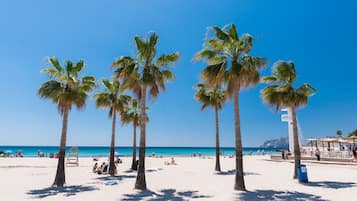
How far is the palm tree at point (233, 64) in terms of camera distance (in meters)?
11.8

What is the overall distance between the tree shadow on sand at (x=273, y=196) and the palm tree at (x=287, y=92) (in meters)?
4.59

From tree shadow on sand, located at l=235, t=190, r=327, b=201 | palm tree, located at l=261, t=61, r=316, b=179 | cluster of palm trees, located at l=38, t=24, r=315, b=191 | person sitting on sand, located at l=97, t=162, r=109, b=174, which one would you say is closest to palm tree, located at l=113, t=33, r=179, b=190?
cluster of palm trees, located at l=38, t=24, r=315, b=191

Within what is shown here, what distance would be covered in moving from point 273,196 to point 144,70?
8645 millimetres

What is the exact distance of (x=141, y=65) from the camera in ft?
→ 43.0

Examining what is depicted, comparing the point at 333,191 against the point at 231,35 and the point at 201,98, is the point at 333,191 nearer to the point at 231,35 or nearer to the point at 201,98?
the point at 231,35

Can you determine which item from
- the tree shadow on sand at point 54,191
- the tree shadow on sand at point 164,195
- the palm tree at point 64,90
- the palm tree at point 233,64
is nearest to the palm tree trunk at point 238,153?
the palm tree at point 233,64

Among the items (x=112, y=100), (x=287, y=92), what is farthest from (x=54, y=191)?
(x=287, y=92)

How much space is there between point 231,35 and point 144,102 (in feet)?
18.7

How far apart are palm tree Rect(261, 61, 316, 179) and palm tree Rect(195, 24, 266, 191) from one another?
3.76 m

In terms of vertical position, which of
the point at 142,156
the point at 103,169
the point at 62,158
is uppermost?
the point at 142,156

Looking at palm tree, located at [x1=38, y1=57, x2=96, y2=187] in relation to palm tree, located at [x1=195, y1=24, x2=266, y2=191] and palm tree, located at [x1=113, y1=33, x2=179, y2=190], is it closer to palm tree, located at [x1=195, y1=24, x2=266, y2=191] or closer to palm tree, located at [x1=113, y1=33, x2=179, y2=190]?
palm tree, located at [x1=113, y1=33, x2=179, y2=190]

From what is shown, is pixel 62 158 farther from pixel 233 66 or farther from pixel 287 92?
pixel 287 92

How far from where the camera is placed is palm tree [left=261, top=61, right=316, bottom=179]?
14.8 m

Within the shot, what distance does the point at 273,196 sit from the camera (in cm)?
1022
